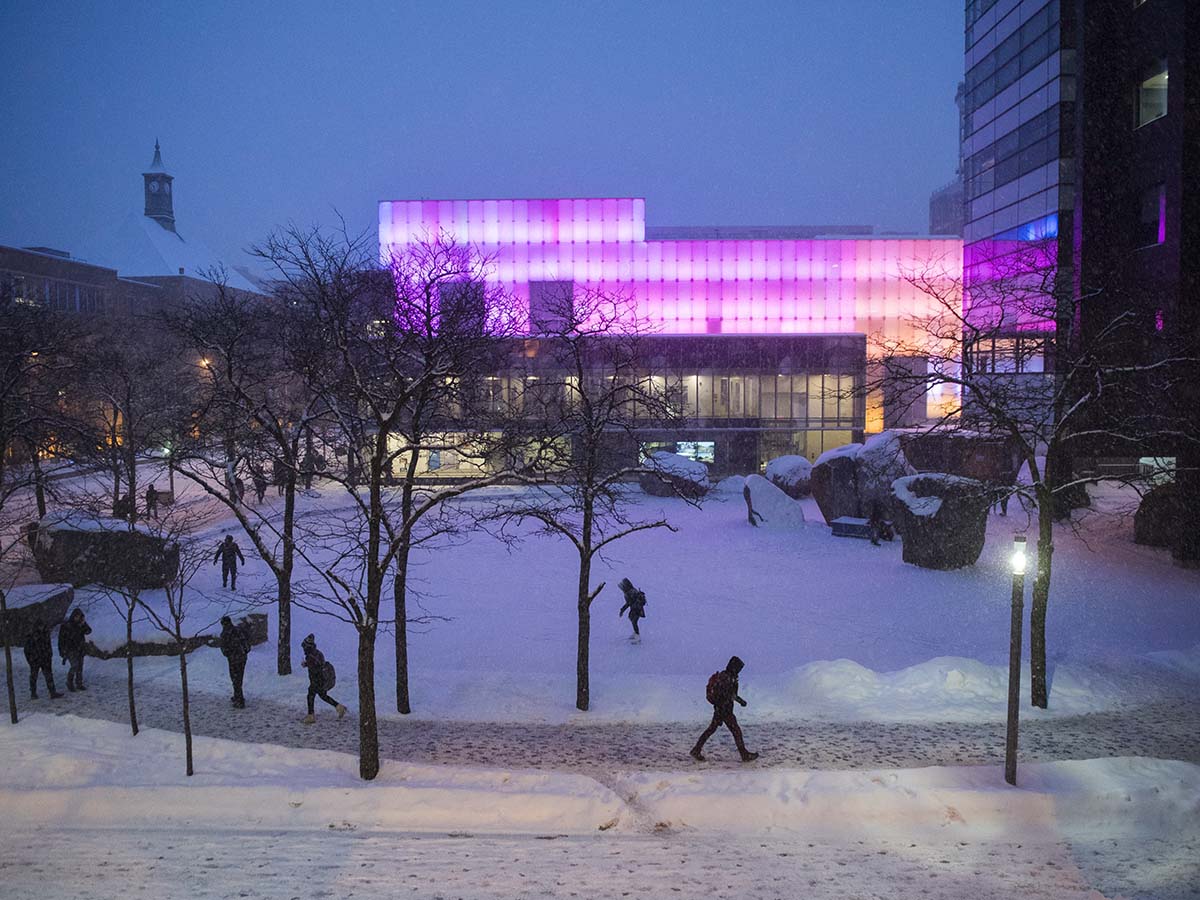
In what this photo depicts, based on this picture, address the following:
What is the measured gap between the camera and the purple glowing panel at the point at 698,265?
64875 millimetres

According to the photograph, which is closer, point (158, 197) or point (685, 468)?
point (685, 468)

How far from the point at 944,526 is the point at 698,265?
154ft

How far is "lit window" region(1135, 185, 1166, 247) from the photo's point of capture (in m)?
22.8

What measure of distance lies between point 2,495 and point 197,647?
4214 millimetres

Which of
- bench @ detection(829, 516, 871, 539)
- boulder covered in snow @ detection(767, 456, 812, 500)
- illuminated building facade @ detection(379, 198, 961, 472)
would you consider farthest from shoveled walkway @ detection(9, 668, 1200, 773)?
illuminated building facade @ detection(379, 198, 961, 472)

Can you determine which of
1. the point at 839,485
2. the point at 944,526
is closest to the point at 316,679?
the point at 944,526

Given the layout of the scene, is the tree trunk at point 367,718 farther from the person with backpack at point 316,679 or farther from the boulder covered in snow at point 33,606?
the boulder covered in snow at point 33,606

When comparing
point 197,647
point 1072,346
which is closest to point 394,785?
point 197,647

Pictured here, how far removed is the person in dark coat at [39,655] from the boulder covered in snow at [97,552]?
5322mm

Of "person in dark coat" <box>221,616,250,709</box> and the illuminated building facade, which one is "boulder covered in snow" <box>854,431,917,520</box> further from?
the illuminated building facade

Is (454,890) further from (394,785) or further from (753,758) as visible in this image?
(753,758)

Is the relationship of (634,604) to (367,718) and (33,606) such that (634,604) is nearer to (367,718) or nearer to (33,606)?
(367,718)

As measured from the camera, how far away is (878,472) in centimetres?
2691

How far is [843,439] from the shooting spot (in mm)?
49469
